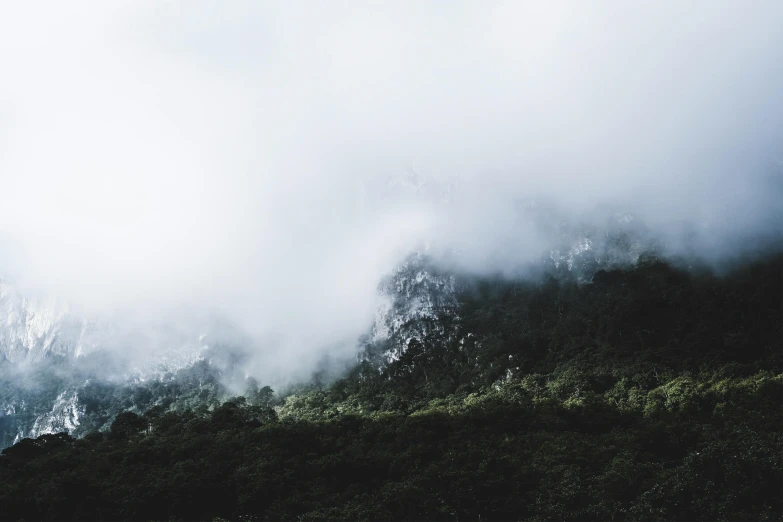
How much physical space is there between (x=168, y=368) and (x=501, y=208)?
10902 cm

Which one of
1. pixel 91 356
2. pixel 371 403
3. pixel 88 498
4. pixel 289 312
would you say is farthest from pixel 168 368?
pixel 88 498

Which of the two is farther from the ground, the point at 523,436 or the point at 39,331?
the point at 39,331

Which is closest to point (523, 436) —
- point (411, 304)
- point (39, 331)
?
point (411, 304)

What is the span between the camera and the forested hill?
5238 centimetres

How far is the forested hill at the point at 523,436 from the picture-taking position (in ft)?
172

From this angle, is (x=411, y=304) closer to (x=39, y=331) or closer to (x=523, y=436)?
(x=523, y=436)

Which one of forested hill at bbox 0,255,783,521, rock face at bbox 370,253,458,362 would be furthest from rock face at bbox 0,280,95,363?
rock face at bbox 370,253,458,362

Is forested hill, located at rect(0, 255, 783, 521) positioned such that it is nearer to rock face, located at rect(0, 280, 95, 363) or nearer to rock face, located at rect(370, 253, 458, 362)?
rock face, located at rect(370, 253, 458, 362)

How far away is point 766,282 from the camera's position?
3718 inches

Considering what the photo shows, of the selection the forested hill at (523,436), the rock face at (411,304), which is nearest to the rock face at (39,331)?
the forested hill at (523,436)

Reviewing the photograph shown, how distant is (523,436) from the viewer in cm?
7238

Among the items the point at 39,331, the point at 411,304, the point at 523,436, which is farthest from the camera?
the point at 39,331

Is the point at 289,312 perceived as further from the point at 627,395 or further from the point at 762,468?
the point at 762,468

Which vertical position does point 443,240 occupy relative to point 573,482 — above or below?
above
